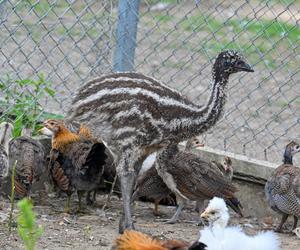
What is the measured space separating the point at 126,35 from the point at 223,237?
303 cm

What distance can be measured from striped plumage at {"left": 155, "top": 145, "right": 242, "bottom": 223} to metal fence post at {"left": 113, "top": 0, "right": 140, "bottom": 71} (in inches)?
43.2

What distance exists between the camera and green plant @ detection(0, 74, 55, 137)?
8516 millimetres

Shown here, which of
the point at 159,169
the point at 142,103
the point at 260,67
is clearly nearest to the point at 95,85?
the point at 142,103

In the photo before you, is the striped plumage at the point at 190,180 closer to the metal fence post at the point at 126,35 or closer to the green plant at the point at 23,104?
the metal fence post at the point at 126,35

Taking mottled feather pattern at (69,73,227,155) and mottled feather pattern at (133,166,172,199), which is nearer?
mottled feather pattern at (69,73,227,155)

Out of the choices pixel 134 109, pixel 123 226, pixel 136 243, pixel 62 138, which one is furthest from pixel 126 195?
pixel 136 243

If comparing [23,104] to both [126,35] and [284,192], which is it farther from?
[284,192]

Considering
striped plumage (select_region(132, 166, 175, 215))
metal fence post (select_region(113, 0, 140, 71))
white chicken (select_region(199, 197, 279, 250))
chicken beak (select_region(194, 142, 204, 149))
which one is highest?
metal fence post (select_region(113, 0, 140, 71))

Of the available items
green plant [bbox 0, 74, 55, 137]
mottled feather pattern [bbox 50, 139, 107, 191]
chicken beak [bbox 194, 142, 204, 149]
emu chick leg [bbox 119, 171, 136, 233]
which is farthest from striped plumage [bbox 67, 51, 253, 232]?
green plant [bbox 0, 74, 55, 137]

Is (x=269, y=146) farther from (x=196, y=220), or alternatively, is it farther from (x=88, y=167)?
(x=88, y=167)

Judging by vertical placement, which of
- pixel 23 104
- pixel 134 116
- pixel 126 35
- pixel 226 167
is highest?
pixel 126 35

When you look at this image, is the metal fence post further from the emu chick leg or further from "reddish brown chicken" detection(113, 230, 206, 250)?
"reddish brown chicken" detection(113, 230, 206, 250)

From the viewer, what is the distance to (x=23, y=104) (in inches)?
337

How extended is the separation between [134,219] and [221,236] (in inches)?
77.8
